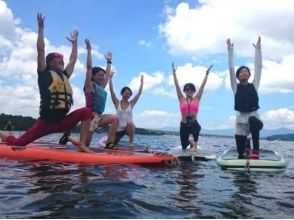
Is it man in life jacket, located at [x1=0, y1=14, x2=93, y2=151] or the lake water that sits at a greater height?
man in life jacket, located at [x1=0, y1=14, x2=93, y2=151]

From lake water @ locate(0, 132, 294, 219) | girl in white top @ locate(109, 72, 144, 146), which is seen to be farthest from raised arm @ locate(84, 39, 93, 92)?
girl in white top @ locate(109, 72, 144, 146)

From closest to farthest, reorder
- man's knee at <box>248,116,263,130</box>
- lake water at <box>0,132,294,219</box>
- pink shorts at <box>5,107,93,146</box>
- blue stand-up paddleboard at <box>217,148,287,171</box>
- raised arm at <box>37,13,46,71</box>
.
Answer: lake water at <box>0,132,294,219</box>, raised arm at <box>37,13,46,71</box>, blue stand-up paddleboard at <box>217,148,287,171</box>, pink shorts at <box>5,107,93,146</box>, man's knee at <box>248,116,263,130</box>

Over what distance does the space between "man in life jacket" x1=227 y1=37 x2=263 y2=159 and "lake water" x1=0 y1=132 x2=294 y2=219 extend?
1484mm

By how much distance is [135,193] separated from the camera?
21.2 ft

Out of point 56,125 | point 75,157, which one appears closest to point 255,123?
point 75,157

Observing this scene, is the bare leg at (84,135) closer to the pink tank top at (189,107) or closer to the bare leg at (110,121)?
the bare leg at (110,121)

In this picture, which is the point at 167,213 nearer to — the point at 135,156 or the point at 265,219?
the point at 265,219

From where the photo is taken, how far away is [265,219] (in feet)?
16.6

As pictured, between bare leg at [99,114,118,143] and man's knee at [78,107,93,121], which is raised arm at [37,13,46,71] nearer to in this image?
man's knee at [78,107,93,121]

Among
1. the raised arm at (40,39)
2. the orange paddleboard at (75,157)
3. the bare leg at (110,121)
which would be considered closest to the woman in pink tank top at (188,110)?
the bare leg at (110,121)

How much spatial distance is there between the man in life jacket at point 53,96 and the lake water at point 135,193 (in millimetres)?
1136

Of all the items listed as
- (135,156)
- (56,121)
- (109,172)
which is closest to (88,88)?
(56,121)

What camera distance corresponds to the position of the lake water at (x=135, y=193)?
17.1 ft

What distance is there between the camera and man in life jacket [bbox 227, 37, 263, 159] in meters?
10.8
